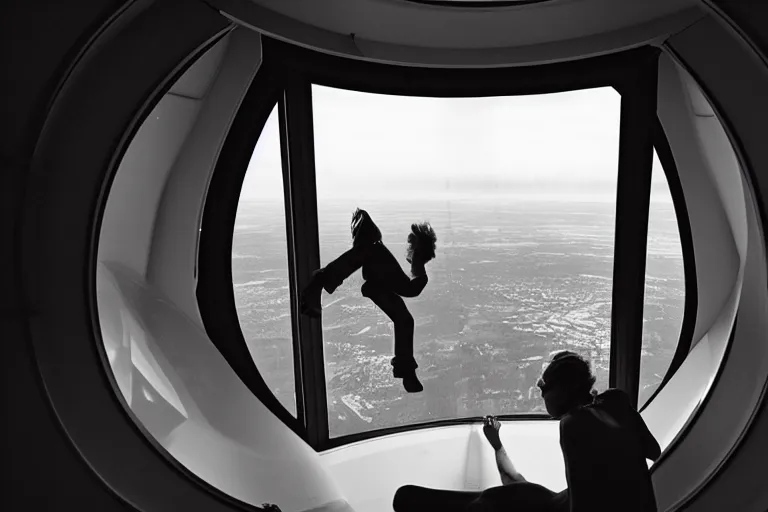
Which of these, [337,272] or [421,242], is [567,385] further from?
[337,272]

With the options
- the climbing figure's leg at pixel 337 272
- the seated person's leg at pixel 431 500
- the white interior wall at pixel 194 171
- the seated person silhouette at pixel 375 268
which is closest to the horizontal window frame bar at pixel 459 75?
the white interior wall at pixel 194 171

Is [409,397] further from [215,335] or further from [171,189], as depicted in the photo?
[171,189]

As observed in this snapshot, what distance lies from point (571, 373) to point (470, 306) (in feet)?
4.79

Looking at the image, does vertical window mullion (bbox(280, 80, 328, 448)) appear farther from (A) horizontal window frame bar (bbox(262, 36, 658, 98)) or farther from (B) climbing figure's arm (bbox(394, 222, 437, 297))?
(B) climbing figure's arm (bbox(394, 222, 437, 297))

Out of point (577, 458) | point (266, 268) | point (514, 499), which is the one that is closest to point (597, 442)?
point (577, 458)

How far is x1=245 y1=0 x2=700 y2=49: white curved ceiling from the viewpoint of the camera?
5.31 feet

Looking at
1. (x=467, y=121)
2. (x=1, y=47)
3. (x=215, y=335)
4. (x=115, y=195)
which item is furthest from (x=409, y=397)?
(x=1, y=47)

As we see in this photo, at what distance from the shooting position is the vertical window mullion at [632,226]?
224 centimetres

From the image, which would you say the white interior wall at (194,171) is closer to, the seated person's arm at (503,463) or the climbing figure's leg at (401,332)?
the climbing figure's leg at (401,332)

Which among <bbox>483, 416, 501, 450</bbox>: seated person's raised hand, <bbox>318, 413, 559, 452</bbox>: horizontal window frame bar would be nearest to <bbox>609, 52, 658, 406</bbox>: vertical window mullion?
<bbox>318, 413, 559, 452</bbox>: horizontal window frame bar

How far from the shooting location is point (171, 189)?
2.10 m

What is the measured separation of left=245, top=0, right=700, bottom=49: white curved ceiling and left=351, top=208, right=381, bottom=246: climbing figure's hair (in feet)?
1.89

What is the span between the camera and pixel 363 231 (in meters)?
1.82

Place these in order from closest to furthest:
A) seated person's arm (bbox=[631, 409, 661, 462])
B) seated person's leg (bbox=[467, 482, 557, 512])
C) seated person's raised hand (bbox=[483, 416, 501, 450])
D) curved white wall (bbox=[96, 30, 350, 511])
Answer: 1. seated person's arm (bbox=[631, 409, 661, 462])
2. seated person's leg (bbox=[467, 482, 557, 512])
3. curved white wall (bbox=[96, 30, 350, 511])
4. seated person's raised hand (bbox=[483, 416, 501, 450])
